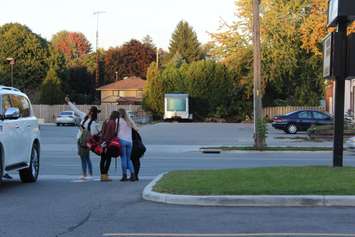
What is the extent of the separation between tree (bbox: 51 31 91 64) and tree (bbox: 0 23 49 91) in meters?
49.0

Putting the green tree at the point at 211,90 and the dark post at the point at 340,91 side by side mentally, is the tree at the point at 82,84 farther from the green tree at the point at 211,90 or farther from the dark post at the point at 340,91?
the dark post at the point at 340,91

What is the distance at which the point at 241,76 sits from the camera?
64.1 metres

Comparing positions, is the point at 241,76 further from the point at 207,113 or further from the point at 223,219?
the point at 223,219

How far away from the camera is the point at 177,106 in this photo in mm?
62188

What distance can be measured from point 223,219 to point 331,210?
5.86ft

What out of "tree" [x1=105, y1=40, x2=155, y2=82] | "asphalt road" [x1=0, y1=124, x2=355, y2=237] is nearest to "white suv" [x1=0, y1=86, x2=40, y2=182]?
"asphalt road" [x1=0, y1=124, x2=355, y2=237]

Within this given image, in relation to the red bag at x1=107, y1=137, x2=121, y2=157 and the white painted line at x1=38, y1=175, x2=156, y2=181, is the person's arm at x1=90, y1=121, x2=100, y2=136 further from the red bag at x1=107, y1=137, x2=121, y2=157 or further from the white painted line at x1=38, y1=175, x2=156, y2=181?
the white painted line at x1=38, y1=175, x2=156, y2=181

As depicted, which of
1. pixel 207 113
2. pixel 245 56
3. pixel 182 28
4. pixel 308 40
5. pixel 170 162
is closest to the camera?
pixel 170 162

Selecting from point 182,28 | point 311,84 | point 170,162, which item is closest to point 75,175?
point 170,162

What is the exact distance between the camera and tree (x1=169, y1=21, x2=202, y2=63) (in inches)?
4619

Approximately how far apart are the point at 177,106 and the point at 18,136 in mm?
49458

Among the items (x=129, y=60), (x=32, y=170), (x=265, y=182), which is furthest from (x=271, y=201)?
(x=129, y=60)

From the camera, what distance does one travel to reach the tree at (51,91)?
7488 centimetres

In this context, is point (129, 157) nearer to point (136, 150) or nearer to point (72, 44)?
point (136, 150)
